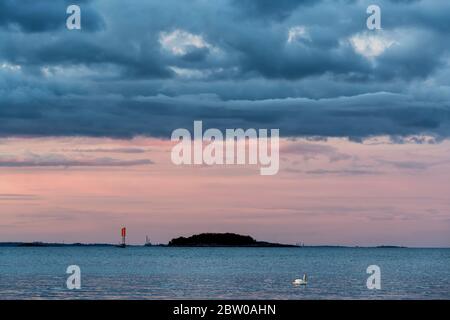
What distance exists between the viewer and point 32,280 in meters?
109

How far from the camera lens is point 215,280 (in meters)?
116
